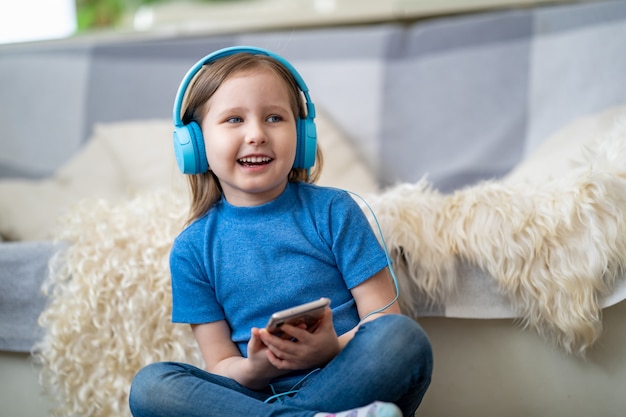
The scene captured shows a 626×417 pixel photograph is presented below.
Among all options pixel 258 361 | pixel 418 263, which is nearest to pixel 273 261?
pixel 258 361

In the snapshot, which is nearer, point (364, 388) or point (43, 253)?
point (364, 388)

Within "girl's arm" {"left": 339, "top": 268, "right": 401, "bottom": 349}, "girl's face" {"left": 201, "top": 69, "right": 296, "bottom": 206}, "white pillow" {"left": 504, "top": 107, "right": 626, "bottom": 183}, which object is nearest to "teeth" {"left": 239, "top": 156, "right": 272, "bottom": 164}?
"girl's face" {"left": 201, "top": 69, "right": 296, "bottom": 206}

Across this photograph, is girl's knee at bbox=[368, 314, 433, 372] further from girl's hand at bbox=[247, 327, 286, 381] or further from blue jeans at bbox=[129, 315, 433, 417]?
girl's hand at bbox=[247, 327, 286, 381]

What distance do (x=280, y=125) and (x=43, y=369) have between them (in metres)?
0.67

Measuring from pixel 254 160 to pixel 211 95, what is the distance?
5.0 inches

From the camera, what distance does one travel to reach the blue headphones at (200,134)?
95 centimetres

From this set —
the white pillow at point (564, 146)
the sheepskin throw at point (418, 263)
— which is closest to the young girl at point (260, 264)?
the sheepskin throw at point (418, 263)

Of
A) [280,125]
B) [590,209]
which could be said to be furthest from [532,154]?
[280,125]

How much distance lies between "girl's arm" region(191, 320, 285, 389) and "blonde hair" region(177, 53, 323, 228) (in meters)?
0.19

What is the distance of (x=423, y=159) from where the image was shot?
5.95 feet

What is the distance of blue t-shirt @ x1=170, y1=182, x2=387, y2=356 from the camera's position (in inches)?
37.2

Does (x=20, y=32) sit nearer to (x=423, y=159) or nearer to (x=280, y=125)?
(x=423, y=159)

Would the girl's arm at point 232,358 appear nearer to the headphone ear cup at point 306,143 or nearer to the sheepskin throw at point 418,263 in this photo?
the sheepskin throw at point 418,263

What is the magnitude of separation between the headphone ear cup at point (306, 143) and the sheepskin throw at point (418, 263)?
0.20 meters
